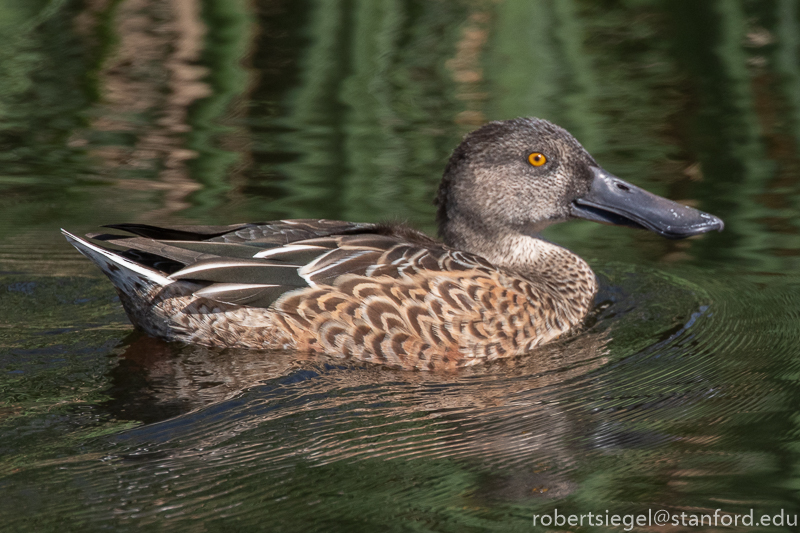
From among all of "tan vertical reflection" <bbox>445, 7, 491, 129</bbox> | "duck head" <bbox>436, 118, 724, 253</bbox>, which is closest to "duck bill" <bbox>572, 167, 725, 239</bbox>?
"duck head" <bbox>436, 118, 724, 253</bbox>

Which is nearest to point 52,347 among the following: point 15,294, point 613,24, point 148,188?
point 15,294

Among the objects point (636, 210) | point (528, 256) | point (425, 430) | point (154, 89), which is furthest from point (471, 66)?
point (425, 430)

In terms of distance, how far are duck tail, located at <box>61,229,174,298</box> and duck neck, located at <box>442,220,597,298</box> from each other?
78.4 inches

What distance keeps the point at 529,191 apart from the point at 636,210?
69 cm

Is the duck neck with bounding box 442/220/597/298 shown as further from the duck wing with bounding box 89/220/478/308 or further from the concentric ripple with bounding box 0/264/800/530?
the duck wing with bounding box 89/220/478/308

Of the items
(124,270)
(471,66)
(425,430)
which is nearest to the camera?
(425,430)

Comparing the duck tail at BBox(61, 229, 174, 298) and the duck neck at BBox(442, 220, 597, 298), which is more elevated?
the duck tail at BBox(61, 229, 174, 298)

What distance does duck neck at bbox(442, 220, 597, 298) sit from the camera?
21.6ft

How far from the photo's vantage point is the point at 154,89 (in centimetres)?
1085

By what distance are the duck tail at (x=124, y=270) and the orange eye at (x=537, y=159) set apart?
2.40 meters

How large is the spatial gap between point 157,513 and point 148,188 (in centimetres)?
504

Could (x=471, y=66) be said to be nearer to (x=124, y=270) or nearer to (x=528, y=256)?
(x=528, y=256)

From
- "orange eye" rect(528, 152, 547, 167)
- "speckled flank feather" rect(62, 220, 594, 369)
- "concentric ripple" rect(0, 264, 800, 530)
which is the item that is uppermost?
"orange eye" rect(528, 152, 547, 167)

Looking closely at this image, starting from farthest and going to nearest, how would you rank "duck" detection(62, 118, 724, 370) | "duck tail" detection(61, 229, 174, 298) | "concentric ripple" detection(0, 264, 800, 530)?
"duck" detection(62, 118, 724, 370)
"duck tail" detection(61, 229, 174, 298)
"concentric ripple" detection(0, 264, 800, 530)
